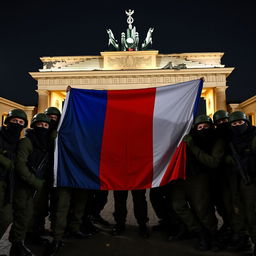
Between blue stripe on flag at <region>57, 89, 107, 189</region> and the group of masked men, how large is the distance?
18cm

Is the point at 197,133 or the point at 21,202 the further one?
the point at 197,133

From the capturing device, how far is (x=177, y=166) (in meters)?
3.66

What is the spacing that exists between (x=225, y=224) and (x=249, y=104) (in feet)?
77.9

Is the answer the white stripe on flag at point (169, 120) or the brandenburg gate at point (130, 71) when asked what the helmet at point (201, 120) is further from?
the brandenburg gate at point (130, 71)

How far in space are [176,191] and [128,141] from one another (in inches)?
39.6

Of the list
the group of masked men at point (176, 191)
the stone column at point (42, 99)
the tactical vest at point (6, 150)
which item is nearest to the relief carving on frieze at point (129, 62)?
the stone column at point (42, 99)

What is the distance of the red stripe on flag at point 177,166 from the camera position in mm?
3639

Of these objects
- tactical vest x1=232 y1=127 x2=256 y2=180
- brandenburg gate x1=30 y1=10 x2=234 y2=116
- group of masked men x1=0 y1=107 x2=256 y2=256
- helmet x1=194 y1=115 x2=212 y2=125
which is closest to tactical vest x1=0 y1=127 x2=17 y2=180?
group of masked men x1=0 y1=107 x2=256 y2=256

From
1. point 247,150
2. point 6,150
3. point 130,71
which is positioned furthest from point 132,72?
point 6,150

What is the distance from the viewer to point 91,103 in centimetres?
405

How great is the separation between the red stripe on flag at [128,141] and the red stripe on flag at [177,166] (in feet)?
0.79

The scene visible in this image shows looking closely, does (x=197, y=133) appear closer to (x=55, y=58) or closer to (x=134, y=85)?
(x=134, y=85)

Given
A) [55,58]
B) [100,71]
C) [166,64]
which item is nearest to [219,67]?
[166,64]

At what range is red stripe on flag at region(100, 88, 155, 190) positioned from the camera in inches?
149
